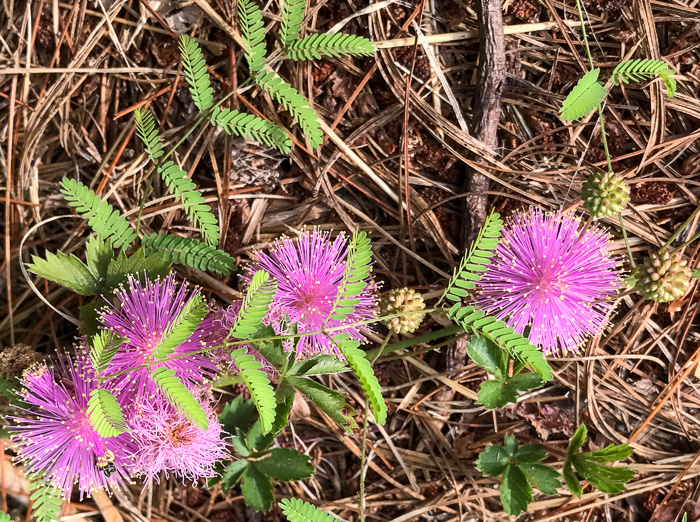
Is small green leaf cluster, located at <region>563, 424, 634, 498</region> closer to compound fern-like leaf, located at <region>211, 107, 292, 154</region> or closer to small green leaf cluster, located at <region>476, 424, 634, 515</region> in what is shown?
small green leaf cluster, located at <region>476, 424, 634, 515</region>

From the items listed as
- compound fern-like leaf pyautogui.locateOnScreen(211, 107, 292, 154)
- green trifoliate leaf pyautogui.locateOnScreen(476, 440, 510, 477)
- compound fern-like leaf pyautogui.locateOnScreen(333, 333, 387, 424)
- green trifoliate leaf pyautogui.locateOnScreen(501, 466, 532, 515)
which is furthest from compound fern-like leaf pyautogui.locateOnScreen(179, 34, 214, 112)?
green trifoliate leaf pyautogui.locateOnScreen(501, 466, 532, 515)

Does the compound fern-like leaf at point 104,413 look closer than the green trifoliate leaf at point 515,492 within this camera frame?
Yes

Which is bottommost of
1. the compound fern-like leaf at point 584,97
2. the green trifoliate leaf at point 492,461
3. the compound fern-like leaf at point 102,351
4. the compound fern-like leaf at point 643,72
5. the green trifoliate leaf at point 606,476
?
the compound fern-like leaf at point 102,351

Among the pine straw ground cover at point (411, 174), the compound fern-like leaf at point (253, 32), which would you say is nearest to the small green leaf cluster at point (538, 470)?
the pine straw ground cover at point (411, 174)

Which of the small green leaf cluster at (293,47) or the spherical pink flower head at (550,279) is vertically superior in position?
the small green leaf cluster at (293,47)

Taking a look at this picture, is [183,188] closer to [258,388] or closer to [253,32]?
[253,32]

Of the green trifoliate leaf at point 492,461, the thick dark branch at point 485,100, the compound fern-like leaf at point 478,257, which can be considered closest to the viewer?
the compound fern-like leaf at point 478,257

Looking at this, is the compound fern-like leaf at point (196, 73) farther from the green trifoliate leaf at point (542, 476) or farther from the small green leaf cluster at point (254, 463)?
the green trifoliate leaf at point (542, 476)
